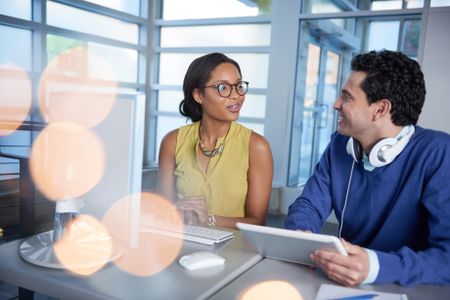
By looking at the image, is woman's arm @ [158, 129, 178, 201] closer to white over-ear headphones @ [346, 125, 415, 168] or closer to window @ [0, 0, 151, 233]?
white over-ear headphones @ [346, 125, 415, 168]

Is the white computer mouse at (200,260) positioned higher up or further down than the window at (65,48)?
further down

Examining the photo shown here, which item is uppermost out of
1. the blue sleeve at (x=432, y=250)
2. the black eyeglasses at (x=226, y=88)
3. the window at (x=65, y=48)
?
the window at (x=65, y=48)

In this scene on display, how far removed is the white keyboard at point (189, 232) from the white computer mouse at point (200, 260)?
16cm

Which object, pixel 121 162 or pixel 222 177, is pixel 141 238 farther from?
pixel 222 177

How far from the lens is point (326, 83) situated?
5465mm

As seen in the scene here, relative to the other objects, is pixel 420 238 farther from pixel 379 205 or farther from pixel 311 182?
pixel 311 182

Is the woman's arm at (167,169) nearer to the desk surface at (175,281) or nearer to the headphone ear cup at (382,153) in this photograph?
the desk surface at (175,281)

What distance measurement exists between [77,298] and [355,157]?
1.02 meters

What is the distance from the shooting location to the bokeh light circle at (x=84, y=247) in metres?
1.04

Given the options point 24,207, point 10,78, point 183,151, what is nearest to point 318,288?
point 183,151

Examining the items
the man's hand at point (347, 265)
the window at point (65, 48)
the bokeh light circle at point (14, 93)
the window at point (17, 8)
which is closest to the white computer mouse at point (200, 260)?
the man's hand at point (347, 265)

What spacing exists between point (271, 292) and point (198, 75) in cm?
132

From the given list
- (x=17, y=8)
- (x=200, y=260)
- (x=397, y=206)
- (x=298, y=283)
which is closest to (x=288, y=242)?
(x=298, y=283)

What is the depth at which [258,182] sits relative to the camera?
6.46 feet
